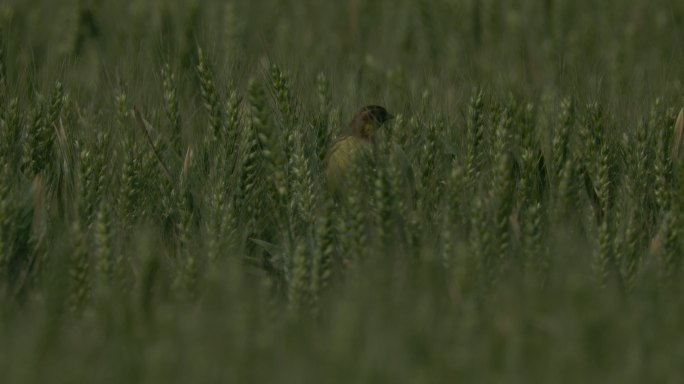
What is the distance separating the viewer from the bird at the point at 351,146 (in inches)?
161

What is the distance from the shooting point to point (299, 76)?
4879mm

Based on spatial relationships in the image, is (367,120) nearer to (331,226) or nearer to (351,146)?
(351,146)

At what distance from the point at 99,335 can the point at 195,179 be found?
46.9 inches

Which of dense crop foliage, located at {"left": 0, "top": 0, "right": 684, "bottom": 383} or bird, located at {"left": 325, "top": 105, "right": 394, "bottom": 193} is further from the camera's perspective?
bird, located at {"left": 325, "top": 105, "right": 394, "bottom": 193}

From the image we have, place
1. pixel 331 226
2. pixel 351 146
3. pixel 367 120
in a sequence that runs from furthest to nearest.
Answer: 1. pixel 367 120
2. pixel 351 146
3. pixel 331 226

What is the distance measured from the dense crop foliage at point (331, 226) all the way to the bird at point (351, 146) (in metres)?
0.04

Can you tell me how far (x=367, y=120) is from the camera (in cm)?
475

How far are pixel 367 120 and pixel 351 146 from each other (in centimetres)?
36

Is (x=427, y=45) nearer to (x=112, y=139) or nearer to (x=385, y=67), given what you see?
(x=385, y=67)

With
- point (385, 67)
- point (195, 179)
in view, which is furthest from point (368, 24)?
point (195, 179)

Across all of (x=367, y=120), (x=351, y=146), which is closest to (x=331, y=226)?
(x=351, y=146)

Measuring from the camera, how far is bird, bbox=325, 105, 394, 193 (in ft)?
13.5

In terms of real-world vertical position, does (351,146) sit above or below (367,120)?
below

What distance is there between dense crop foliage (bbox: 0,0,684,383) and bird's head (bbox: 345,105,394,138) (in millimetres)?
80
